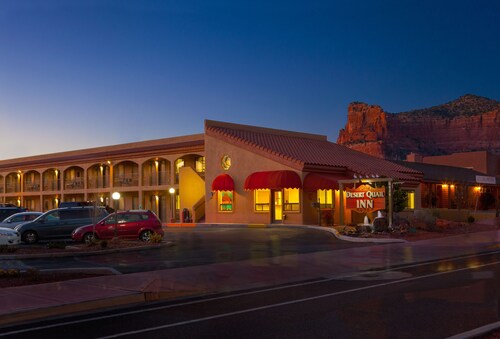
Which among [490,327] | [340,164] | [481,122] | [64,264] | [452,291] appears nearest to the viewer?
[490,327]

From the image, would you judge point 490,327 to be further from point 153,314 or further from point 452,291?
point 153,314

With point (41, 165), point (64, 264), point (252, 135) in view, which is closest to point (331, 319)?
point (64, 264)

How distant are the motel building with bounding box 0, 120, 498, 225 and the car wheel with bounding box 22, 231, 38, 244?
511cm

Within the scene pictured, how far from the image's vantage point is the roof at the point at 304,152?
3694 cm

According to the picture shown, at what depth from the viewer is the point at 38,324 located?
9.63 meters

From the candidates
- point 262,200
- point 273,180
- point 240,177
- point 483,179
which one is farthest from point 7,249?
point 483,179

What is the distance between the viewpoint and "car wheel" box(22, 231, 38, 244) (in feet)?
85.3

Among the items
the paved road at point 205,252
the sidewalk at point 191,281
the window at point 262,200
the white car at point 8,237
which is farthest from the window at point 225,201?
the sidewalk at point 191,281

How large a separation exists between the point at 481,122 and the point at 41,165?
10808 cm

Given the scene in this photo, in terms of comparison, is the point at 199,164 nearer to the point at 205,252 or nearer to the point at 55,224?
the point at 55,224

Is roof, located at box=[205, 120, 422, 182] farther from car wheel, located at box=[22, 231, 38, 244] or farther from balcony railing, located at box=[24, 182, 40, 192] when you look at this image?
balcony railing, located at box=[24, 182, 40, 192]

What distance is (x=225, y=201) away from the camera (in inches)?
1594

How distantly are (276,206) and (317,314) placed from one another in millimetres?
28209

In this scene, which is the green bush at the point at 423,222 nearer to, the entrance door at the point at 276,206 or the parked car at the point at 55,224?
the entrance door at the point at 276,206
